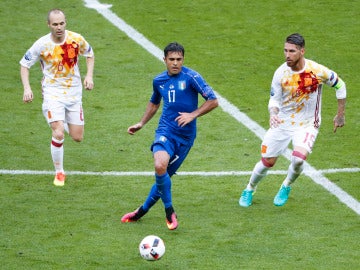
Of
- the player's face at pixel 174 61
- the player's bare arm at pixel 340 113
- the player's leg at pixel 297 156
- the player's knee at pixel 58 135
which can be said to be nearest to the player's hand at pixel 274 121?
the player's leg at pixel 297 156

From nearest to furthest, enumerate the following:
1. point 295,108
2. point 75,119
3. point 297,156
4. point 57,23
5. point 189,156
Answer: point 297,156 < point 295,108 < point 57,23 < point 75,119 < point 189,156

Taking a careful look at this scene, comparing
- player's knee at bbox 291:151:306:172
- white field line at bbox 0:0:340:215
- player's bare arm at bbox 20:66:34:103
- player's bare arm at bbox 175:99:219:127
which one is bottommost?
white field line at bbox 0:0:340:215

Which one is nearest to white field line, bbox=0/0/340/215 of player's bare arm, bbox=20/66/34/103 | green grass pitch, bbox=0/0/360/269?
green grass pitch, bbox=0/0/360/269

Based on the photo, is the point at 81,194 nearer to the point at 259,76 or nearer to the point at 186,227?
the point at 186,227

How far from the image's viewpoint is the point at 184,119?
484 inches

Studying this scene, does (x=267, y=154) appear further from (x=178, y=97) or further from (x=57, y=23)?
(x=57, y=23)

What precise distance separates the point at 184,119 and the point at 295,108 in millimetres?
1561

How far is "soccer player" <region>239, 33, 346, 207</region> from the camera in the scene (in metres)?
12.8

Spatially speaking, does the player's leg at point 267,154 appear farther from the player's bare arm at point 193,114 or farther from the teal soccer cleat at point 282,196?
the player's bare arm at point 193,114

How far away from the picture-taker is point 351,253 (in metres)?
11.5

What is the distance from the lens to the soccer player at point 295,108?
12.8 metres

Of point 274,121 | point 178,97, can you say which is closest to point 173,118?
point 178,97

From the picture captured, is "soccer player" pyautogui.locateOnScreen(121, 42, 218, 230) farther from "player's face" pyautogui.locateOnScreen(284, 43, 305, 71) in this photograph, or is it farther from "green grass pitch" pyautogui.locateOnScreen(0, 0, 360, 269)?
"player's face" pyautogui.locateOnScreen(284, 43, 305, 71)

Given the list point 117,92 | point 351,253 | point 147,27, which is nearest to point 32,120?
point 117,92
